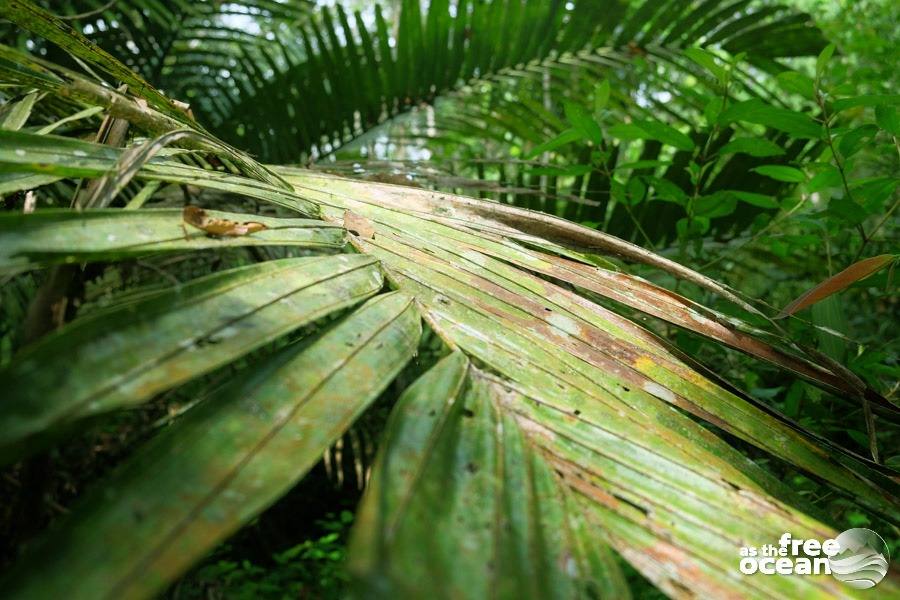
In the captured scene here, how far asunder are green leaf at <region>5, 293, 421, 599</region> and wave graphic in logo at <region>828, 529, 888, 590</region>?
33 cm

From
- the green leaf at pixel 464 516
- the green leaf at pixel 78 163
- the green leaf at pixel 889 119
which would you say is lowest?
the green leaf at pixel 464 516

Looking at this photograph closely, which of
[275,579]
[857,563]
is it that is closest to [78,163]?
[857,563]

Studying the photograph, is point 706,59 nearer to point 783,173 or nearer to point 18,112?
point 783,173

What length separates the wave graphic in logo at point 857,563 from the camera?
0.39 metres

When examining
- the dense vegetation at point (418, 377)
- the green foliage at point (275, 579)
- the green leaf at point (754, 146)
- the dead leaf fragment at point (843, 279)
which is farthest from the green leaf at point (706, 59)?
the green foliage at point (275, 579)

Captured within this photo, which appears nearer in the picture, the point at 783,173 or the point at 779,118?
the point at 779,118

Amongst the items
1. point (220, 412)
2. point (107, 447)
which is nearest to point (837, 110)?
point (220, 412)

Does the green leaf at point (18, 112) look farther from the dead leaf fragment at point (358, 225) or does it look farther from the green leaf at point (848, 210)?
the green leaf at point (848, 210)

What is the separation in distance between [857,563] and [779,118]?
72cm

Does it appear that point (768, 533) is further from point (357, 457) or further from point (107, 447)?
point (107, 447)

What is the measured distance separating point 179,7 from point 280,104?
1.90ft

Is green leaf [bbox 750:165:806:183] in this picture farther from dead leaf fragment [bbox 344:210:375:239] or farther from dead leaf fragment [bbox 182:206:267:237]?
dead leaf fragment [bbox 182:206:267:237]

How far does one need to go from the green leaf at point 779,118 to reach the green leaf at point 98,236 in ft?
2.46

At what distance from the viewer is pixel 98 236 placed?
0.41 m
